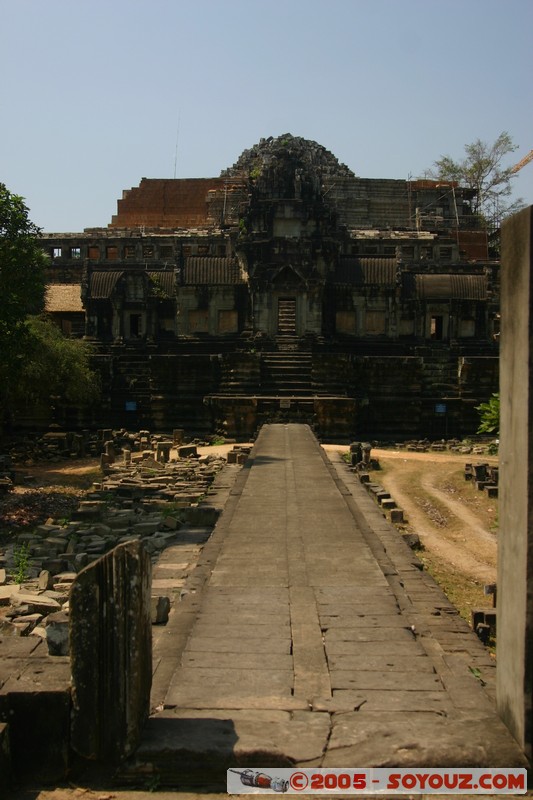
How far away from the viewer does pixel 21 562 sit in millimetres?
9891

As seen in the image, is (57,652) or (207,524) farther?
(207,524)

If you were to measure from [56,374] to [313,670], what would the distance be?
73.3ft

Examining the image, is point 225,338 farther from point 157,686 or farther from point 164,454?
point 157,686

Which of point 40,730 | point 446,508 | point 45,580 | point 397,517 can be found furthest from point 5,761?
point 446,508

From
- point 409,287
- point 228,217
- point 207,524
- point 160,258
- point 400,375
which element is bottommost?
point 207,524

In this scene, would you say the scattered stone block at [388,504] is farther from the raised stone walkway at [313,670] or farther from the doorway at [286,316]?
the doorway at [286,316]

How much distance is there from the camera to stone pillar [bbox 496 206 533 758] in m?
3.51

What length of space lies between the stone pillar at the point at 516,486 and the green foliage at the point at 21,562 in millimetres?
6689

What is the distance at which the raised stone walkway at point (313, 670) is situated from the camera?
12.2 ft

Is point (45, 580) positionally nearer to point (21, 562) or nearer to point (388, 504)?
point (21, 562)

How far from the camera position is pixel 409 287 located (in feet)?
104

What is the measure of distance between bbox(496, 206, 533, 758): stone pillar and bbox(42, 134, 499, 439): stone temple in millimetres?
21449

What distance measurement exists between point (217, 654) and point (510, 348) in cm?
265

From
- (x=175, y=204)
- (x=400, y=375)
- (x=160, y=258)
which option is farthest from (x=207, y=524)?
(x=175, y=204)
